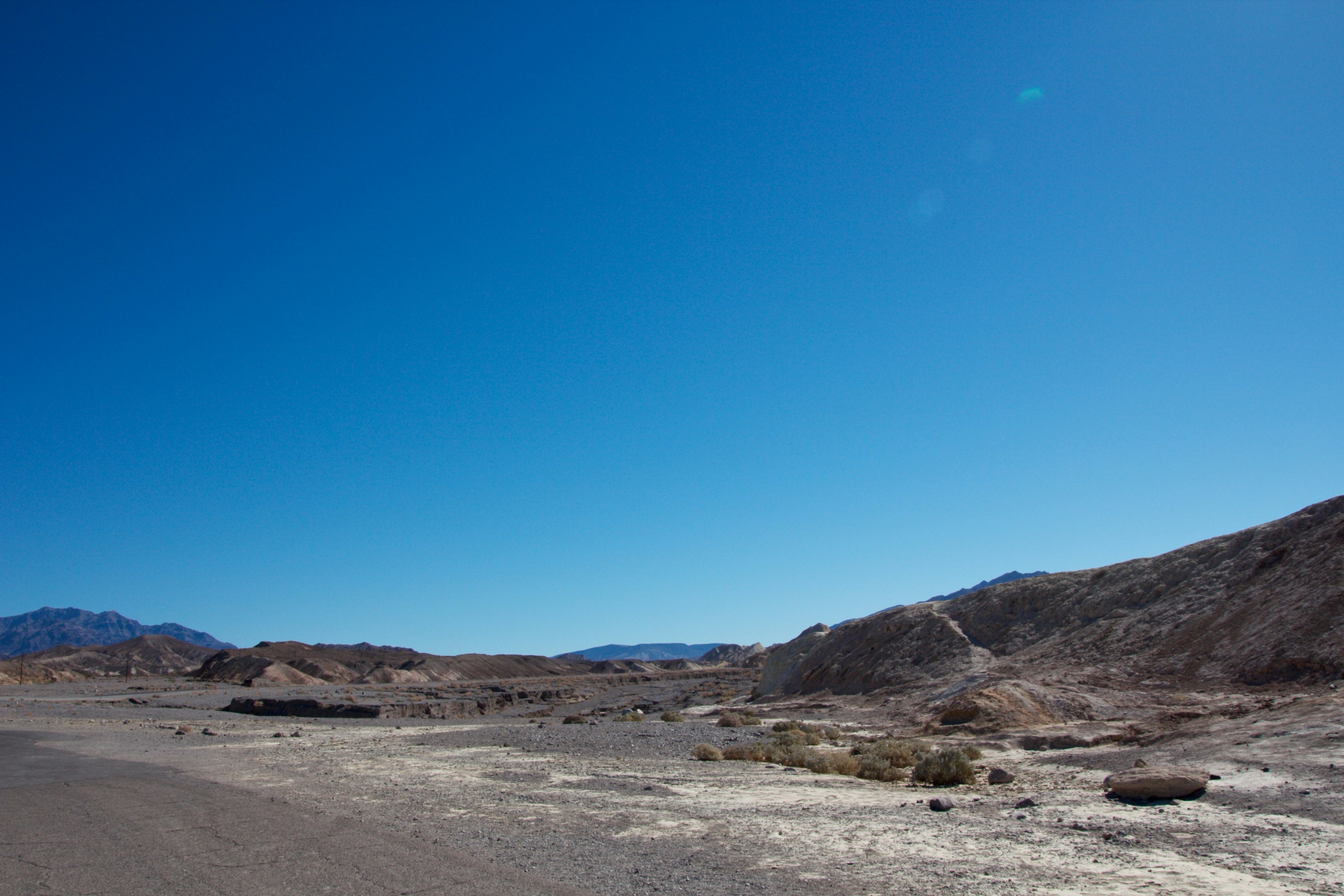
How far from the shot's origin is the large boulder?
10.4 m

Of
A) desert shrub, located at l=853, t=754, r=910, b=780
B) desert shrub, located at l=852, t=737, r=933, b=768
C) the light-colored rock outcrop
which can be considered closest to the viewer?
desert shrub, located at l=853, t=754, r=910, b=780

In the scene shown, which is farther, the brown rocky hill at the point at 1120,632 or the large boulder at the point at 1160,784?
the brown rocky hill at the point at 1120,632

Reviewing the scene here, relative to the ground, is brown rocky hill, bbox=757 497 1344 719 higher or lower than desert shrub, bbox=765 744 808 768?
higher

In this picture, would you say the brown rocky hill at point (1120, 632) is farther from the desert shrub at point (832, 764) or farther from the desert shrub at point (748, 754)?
the desert shrub at point (748, 754)

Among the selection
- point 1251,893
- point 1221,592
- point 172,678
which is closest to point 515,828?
point 1251,893

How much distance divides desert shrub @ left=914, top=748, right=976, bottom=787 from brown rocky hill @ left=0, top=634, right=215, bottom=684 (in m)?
91.2

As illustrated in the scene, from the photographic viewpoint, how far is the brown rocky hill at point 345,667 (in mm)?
85625

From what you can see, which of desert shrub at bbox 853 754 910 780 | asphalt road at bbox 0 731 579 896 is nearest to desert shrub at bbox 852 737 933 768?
desert shrub at bbox 853 754 910 780

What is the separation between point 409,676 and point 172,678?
95.5 ft

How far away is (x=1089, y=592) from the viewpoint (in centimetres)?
3319

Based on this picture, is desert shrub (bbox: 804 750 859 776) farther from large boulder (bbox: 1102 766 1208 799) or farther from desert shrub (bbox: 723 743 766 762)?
large boulder (bbox: 1102 766 1208 799)

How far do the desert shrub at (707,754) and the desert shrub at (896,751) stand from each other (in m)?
3.24

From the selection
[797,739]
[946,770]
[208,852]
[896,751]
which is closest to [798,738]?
[797,739]

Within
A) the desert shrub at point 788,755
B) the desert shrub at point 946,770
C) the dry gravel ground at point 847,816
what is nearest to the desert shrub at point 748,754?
the desert shrub at point 788,755
